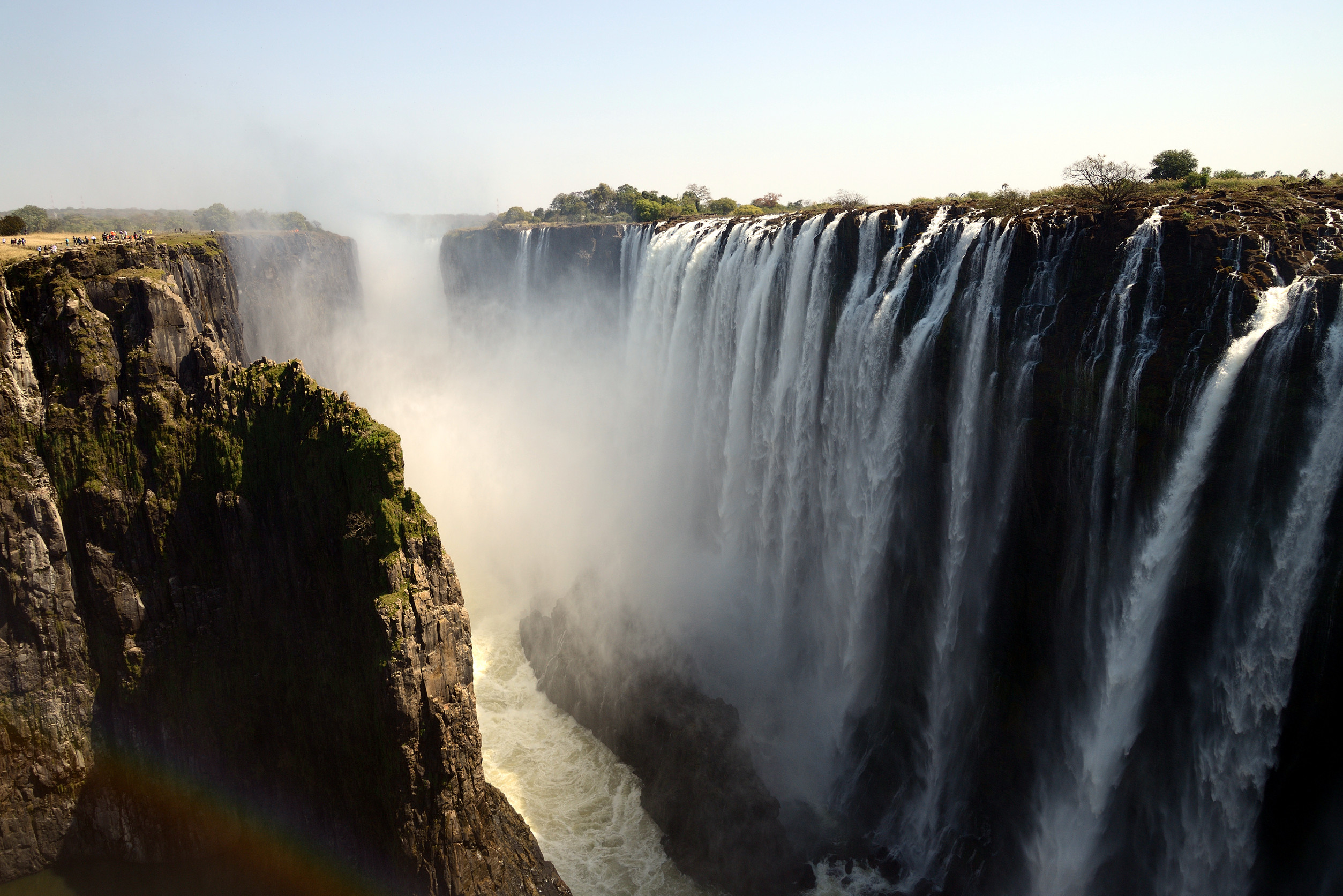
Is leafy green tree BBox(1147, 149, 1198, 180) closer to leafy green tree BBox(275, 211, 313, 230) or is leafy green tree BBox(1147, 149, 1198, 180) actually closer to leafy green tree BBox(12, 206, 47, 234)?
leafy green tree BBox(12, 206, 47, 234)

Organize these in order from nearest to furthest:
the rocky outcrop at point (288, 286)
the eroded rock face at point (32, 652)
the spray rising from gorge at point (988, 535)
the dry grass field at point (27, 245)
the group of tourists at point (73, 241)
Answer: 1. the spray rising from gorge at point (988, 535)
2. the eroded rock face at point (32, 652)
3. the dry grass field at point (27, 245)
4. the group of tourists at point (73, 241)
5. the rocky outcrop at point (288, 286)

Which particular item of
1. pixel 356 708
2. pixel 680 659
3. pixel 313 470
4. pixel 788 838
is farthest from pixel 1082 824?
pixel 313 470

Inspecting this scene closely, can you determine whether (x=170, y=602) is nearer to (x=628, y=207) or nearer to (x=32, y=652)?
(x=32, y=652)

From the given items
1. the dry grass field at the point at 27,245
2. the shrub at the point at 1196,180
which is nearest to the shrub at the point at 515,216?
the dry grass field at the point at 27,245

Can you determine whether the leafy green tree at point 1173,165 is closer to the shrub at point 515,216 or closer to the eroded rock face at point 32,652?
the eroded rock face at point 32,652

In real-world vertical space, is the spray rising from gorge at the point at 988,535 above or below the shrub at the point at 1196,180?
below

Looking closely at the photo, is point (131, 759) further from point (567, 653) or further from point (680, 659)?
point (680, 659)

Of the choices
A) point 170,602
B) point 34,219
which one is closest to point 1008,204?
point 170,602

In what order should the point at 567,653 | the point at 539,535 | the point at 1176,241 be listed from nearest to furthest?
the point at 1176,241 → the point at 567,653 → the point at 539,535
